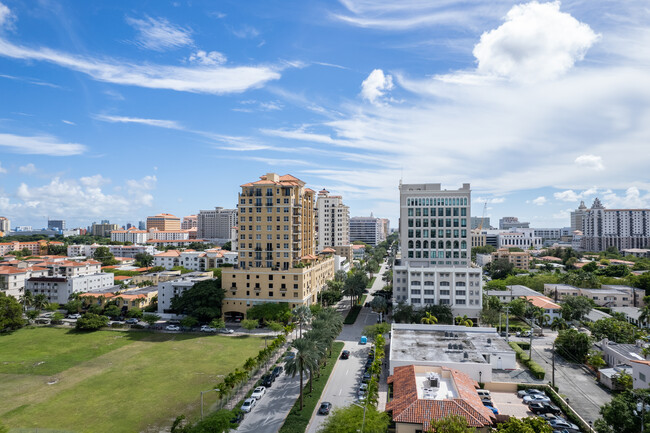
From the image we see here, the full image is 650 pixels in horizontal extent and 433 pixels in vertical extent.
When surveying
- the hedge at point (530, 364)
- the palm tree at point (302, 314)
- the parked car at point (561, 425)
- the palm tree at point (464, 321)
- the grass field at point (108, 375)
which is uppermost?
the palm tree at point (302, 314)

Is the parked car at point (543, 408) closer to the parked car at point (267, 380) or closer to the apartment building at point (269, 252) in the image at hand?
the parked car at point (267, 380)

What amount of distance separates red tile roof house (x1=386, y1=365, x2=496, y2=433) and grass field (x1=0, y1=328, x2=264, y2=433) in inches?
836

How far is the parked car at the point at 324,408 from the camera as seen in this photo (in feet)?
128

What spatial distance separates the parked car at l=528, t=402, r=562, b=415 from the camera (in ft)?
A: 128

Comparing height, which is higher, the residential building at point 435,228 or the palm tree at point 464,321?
the residential building at point 435,228

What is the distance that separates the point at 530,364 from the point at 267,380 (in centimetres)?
3499

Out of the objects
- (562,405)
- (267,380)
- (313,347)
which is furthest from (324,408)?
(562,405)

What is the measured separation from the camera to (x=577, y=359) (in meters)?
54.5

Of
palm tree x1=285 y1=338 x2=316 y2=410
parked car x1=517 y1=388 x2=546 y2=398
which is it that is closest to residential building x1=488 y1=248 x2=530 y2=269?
parked car x1=517 y1=388 x2=546 y2=398

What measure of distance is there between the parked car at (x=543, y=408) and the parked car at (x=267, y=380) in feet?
96.8

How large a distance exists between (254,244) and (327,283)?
23.8 meters

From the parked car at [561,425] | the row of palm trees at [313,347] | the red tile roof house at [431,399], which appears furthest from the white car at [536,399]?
the row of palm trees at [313,347]

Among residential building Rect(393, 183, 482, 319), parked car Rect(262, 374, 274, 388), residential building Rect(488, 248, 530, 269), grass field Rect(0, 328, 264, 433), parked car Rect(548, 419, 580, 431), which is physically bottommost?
grass field Rect(0, 328, 264, 433)

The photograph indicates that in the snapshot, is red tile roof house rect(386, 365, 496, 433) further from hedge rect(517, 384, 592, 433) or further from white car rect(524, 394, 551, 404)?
hedge rect(517, 384, 592, 433)
